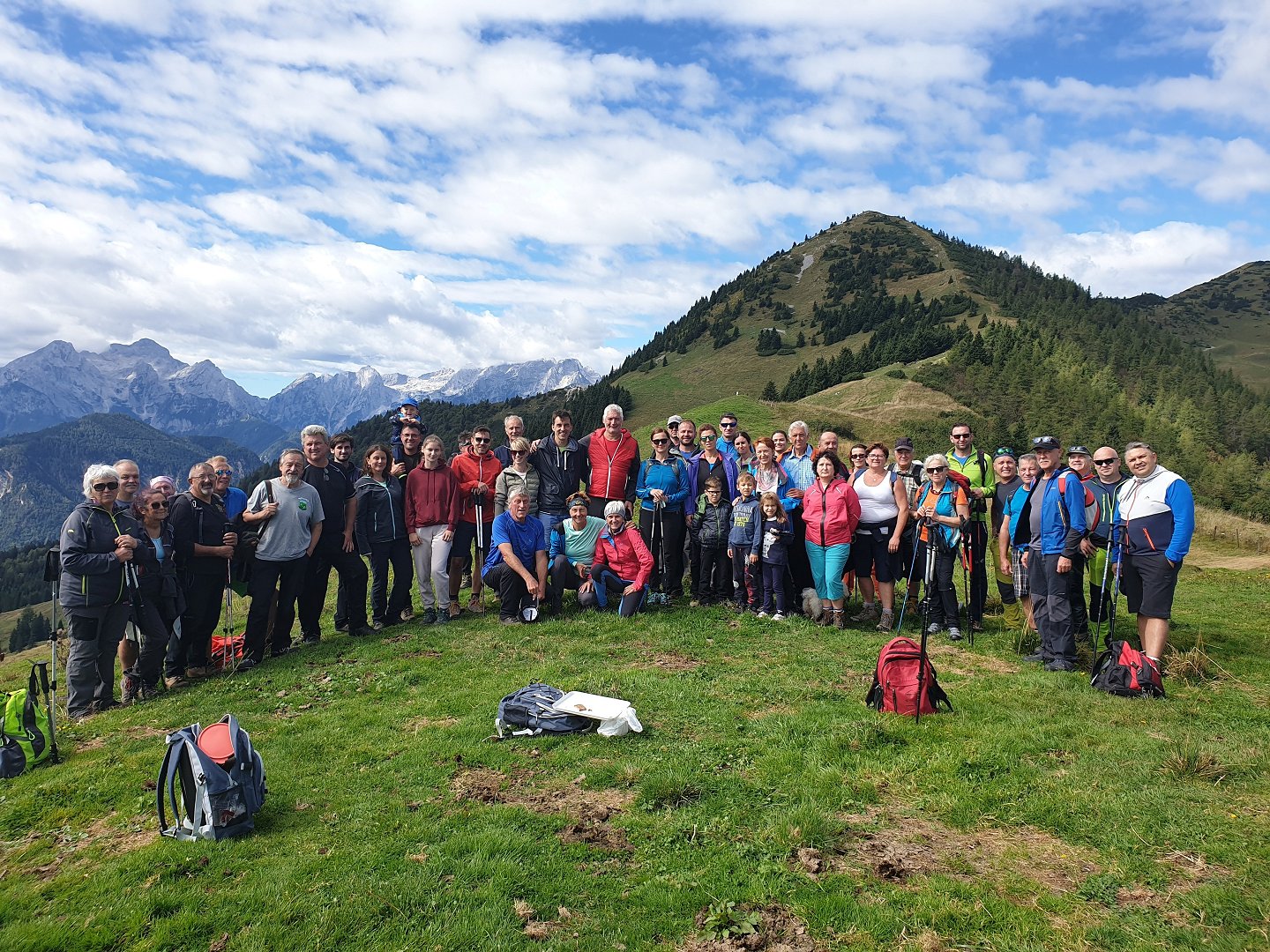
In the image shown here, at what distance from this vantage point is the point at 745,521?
10.8 meters

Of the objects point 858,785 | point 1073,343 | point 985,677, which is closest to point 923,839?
point 858,785

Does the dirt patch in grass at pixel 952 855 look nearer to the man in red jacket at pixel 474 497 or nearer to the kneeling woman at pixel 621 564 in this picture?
the kneeling woman at pixel 621 564

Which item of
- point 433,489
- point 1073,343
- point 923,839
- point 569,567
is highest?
point 1073,343

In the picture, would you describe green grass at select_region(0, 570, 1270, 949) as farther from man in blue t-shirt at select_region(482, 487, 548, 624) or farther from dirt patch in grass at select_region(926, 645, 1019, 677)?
man in blue t-shirt at select_region(482, 487, 548, 624)

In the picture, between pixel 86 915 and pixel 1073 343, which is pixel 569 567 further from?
pixel 1073 343

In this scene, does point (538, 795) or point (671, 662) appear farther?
point (671, 662)

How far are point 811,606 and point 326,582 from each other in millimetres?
7737

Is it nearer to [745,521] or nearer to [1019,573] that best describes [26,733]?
[745,521]

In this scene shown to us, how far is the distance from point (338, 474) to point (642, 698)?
236 inches

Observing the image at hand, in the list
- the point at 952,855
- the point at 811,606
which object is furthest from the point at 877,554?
the point at 952,855

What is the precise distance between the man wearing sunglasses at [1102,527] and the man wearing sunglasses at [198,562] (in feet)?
37.1

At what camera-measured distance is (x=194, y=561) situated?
8914 mm

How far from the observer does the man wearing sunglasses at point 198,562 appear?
8.82 metres

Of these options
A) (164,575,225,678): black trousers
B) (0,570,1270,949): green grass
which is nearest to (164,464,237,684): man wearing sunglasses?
(164,575,225,678): black trousers
